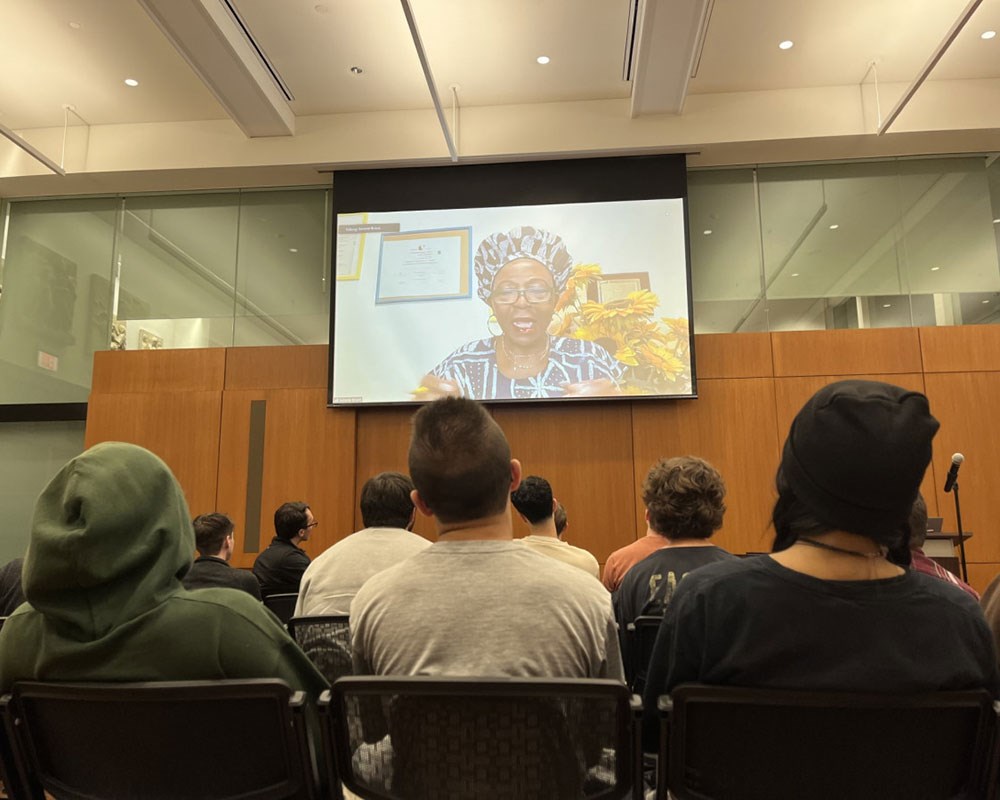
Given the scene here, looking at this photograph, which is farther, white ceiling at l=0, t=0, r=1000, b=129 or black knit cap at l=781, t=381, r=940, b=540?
white ceiling at l=0, t=0, r=1000, b=129

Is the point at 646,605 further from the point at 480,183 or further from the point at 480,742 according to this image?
the point at 480,183

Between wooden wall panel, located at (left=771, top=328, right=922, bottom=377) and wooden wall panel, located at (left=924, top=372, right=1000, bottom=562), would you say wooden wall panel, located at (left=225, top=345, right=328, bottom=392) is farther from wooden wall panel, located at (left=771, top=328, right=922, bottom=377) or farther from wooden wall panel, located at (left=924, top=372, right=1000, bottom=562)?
wooden wall panel, located at (left=924, top=372, right=1000, bottom=562)

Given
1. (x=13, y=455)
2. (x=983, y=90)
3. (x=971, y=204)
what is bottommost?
(x=13, y=455)

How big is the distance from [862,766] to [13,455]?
8.45 metres

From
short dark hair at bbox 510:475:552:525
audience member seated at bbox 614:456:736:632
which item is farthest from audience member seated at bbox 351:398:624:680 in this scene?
short dark hair at bbox 510:475:552:525

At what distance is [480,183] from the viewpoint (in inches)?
272

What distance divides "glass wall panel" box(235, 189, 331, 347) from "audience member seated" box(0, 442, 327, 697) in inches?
234

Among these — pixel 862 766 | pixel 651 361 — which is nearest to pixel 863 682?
pixel 862 766

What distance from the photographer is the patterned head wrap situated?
663cm

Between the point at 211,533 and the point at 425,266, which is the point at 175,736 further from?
the point at 425,266

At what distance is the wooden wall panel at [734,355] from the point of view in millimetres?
6523

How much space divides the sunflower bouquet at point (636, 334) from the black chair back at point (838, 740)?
211 inches

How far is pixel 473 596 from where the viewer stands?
3.99 ft

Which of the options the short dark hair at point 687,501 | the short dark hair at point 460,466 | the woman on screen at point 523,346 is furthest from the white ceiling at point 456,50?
the short dark hair at point 460,466
